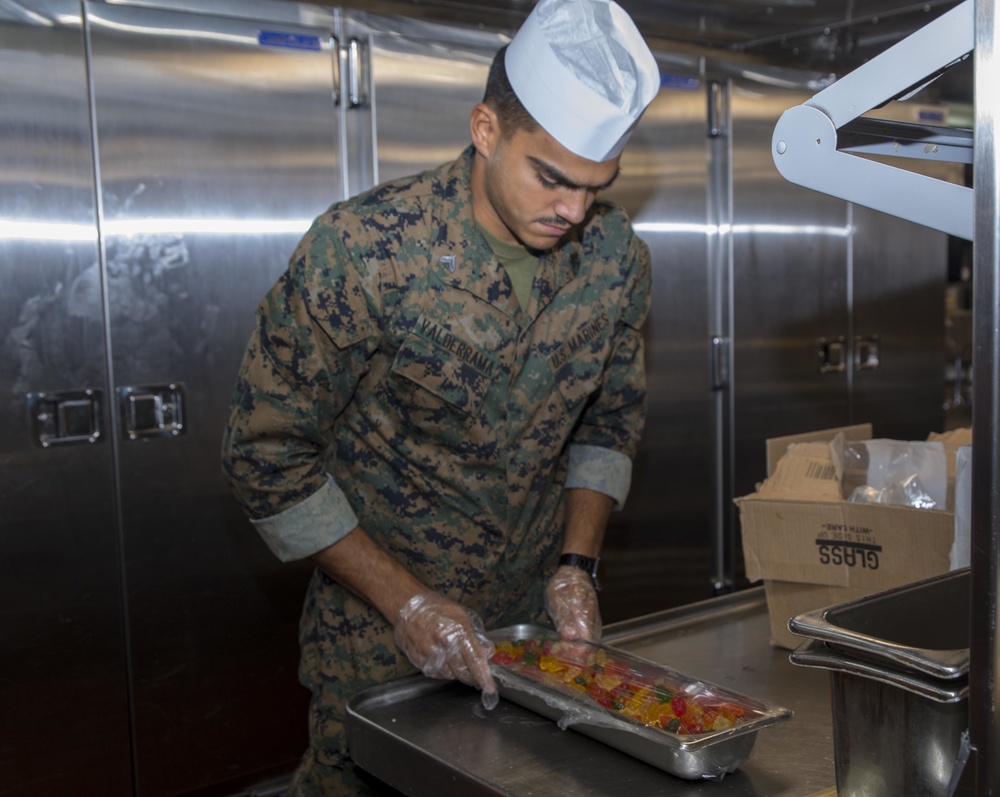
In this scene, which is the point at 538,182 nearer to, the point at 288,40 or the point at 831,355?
the point at 288,40

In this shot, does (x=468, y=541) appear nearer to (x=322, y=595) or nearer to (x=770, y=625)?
(x=322, y=595)

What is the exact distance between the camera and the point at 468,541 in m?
1.63

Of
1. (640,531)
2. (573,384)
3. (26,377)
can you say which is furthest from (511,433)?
(640,531)

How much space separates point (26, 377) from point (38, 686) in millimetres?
651

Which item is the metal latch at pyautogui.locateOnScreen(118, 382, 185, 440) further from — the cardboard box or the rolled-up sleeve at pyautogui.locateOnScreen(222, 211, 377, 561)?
the cardboard box

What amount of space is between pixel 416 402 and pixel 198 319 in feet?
3.25

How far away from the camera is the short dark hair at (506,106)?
149cm

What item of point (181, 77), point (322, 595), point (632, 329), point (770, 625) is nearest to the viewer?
point (770, 625)

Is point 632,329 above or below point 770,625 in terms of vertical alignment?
above

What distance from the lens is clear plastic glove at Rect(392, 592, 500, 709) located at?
130cm

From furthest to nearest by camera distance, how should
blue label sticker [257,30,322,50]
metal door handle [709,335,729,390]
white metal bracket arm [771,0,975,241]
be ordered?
metal door handle [709,335,729,390] → blue label sticker [257,30,322,50] → white metal bracket arm [771,0,975,241]

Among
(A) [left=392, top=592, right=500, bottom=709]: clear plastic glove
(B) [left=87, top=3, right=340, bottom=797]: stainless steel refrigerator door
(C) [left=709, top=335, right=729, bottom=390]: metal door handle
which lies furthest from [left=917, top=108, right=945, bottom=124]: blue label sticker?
(A) [left=392, top=592, right=500, bottom=709]: clear plastic glove

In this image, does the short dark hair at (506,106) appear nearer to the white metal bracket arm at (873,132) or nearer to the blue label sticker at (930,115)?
the white metal bracket arm at (873,132)

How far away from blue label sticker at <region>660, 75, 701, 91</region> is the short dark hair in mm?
1584
